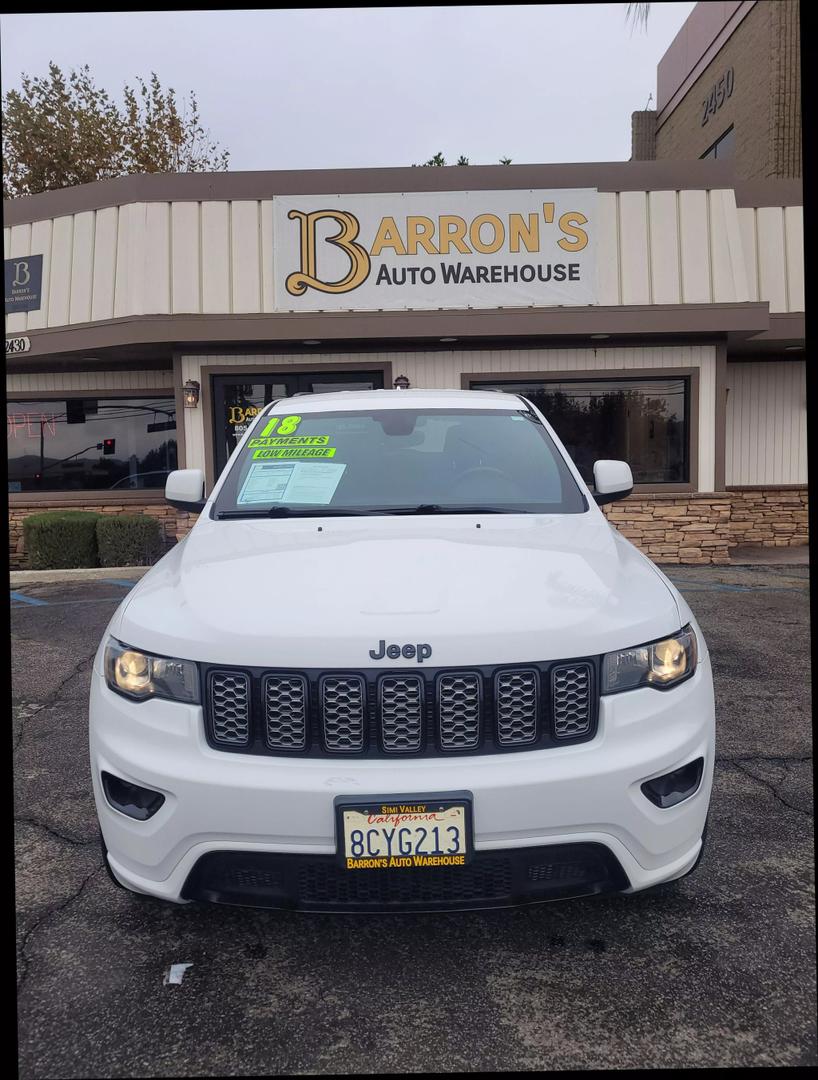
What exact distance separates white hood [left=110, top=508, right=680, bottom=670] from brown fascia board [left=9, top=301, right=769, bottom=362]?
7.78 metres

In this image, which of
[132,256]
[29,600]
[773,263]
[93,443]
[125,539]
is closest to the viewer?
[29,600]

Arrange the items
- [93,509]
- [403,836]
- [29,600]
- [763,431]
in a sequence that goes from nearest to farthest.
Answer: [403,836] < [29,600] < [93,509] < [763,431]

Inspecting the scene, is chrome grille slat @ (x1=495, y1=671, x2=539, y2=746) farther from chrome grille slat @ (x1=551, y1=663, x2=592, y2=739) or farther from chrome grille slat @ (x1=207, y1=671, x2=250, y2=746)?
chrome grille slat @ (x1=207, y1=671, x2=250, y2=746)

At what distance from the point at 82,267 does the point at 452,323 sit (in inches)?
206

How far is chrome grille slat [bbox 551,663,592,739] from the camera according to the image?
7.36 feet

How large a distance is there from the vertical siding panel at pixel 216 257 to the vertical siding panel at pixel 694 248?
6.02 metres

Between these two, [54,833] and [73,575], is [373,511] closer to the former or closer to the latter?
[54,833]

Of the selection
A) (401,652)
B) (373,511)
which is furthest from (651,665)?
(373,511)

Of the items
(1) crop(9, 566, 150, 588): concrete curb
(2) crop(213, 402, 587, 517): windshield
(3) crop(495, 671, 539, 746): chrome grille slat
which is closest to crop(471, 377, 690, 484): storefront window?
(1) crop(9, 566, 150, 588): concrete curb

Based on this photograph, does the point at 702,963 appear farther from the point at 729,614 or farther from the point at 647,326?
the point at 647,326

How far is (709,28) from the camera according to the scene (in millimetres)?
16531

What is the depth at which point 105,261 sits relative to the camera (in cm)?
1073

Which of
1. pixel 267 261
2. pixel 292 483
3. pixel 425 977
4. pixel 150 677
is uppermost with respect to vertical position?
pixel 267 261

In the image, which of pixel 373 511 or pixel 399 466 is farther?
pixel 399 466
